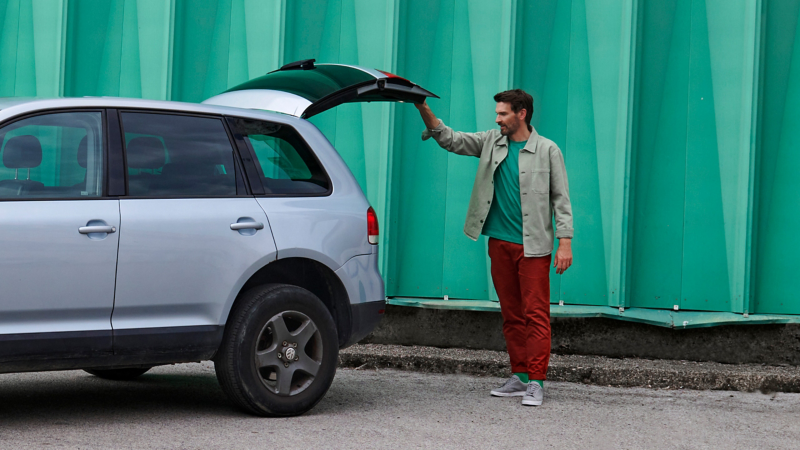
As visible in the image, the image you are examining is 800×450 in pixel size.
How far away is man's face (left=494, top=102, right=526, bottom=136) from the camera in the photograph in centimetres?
601

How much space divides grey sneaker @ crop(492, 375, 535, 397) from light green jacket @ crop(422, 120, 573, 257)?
3.01ft

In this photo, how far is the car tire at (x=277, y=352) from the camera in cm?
486

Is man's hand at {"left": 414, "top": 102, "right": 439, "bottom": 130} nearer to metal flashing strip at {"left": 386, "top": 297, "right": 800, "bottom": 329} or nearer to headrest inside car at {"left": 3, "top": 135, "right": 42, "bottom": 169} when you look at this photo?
metal flashing strip at {"left": 386, "top": 297, "right": 800, "bottom": 329}

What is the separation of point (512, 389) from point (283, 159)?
2262 millimetres

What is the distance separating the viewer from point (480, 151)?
6.34 meters

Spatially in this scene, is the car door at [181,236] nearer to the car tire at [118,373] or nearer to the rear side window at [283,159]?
the rear side window at [283,159]

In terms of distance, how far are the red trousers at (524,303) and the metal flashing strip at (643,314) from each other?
160cm

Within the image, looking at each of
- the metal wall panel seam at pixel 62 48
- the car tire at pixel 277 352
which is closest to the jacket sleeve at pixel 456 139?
the car tire at pixel 277 352

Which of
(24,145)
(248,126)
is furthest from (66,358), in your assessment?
(248,126)

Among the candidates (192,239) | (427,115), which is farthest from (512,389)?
(192,239)

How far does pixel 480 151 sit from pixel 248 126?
1.85m

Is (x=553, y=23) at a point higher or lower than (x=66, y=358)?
higher

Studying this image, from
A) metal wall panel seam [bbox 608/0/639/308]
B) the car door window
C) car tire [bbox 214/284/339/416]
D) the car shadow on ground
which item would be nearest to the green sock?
the car shadow on ground

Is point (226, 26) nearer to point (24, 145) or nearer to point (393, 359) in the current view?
point (393, 359)
